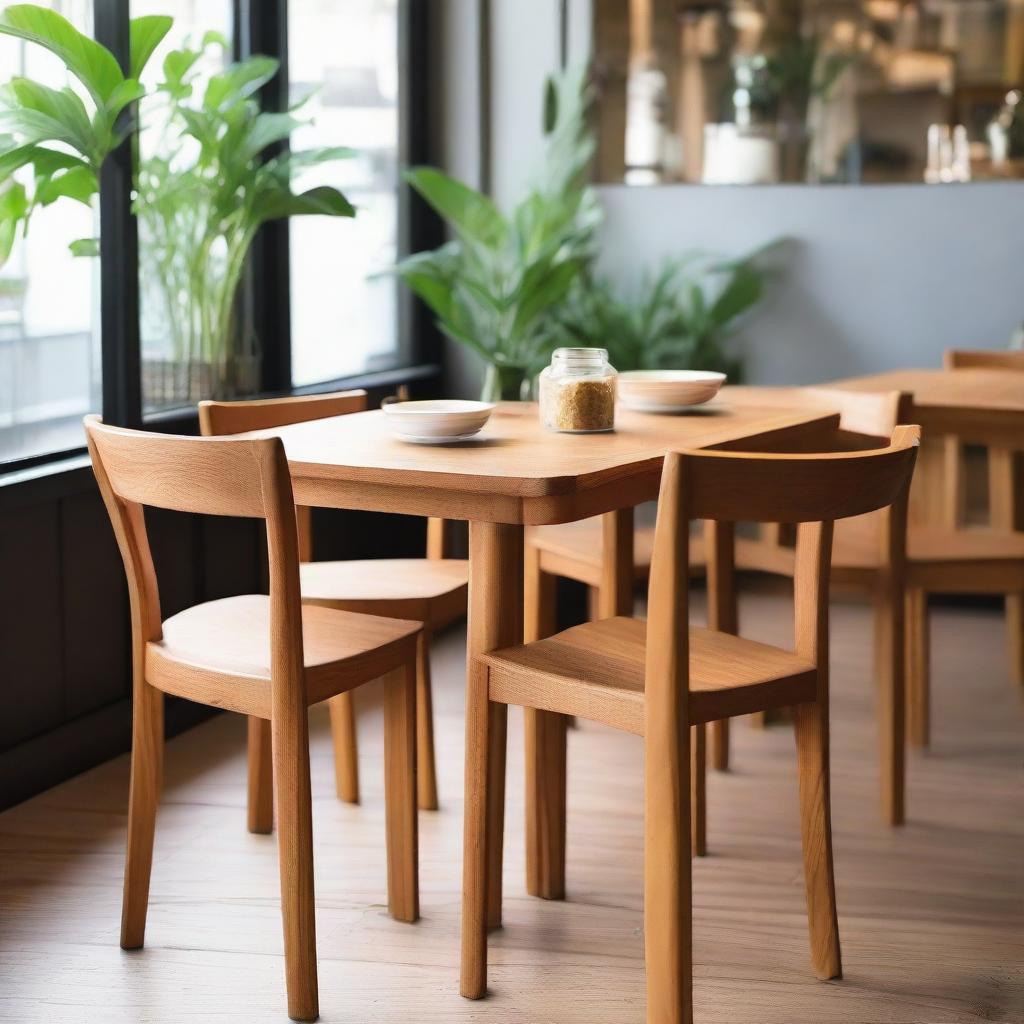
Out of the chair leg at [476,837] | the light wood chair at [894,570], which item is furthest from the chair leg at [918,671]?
the chair leg at [476,837]

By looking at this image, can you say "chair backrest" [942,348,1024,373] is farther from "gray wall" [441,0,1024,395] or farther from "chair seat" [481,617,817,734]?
"chair seat" [481,617,817,734]

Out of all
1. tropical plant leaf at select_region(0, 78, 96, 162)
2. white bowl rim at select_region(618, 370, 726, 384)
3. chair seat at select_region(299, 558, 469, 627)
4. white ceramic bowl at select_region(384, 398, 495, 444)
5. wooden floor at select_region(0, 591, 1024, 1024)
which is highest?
tropical plant leaf at select_region(0, 78, 96, 162)

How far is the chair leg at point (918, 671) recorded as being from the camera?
345 centimetres

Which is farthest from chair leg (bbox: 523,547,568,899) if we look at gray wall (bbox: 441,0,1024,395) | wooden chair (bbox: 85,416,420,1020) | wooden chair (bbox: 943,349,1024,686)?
gray wall (bbox: 441,0,1024,395)

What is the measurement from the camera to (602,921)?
Answer: 8.40 ft

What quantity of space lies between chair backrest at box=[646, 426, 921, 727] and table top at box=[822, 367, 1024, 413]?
1.17 m

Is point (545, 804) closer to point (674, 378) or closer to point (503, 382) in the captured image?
point (674, 378)

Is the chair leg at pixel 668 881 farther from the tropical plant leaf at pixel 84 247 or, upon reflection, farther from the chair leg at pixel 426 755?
the tropical plant leaf at pixel 84 247

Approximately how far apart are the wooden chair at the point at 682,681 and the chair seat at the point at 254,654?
0.19m

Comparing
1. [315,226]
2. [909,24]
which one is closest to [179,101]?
[315,226]

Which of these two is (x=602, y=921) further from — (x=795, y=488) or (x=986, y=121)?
(x=986, y=121)

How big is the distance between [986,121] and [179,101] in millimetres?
2771

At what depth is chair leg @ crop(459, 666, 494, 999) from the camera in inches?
87.4

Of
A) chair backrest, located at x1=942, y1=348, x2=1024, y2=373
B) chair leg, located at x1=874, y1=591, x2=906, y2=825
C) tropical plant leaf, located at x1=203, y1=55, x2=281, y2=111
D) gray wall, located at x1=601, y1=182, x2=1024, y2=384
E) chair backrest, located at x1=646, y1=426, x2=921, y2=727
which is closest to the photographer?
chair backrest, located at x1=646, y1=426, x2=921, y2=727
